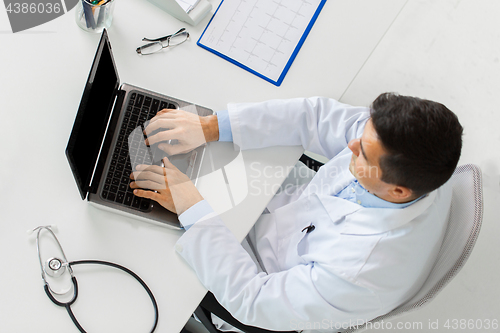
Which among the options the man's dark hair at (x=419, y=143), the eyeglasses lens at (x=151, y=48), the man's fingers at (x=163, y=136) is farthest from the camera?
the eyeglasses lens at (x=151, y=48)

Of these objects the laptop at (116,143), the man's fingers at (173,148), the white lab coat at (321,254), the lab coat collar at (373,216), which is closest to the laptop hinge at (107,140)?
the laptop at (116,143)

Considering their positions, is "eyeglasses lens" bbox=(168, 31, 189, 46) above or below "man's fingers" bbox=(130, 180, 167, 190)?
above

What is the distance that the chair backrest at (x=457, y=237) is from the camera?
855mm

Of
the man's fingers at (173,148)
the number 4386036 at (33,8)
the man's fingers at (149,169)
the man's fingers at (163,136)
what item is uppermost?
the number 4386036 at (33,8)

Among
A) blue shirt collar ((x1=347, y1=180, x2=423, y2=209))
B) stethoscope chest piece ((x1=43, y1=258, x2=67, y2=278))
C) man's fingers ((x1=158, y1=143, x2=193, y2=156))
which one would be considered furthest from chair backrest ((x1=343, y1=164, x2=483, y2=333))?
stethoscope chest piece ((x1=43, y1=258, x2=67, y2=278))

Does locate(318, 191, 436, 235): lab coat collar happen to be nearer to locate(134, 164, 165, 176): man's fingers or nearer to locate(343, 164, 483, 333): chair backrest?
locate(343, 164, 483, 333): chair backrest

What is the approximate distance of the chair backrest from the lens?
85cm

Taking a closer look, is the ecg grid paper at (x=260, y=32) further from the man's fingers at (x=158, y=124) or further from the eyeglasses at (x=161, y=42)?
the man's fingers at (x=158, y=124)

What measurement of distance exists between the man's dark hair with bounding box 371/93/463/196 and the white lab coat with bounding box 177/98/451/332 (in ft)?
0.40

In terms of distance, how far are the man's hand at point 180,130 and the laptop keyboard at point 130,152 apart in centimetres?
2

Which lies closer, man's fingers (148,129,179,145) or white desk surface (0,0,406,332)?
white desk surface (0,0,406,332)

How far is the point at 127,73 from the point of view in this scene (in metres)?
1.09

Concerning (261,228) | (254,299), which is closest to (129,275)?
(254,299)

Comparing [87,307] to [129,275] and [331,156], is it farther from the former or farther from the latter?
[331,156]
